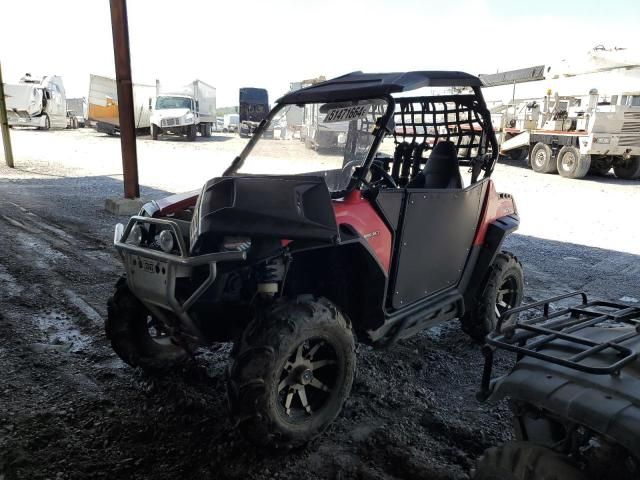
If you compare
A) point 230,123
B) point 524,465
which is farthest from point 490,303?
point 230,123

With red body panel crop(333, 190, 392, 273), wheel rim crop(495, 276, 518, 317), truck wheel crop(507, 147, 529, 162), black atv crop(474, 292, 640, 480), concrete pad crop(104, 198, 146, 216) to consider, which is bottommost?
concrete pad crop(104, 198, 146, 216)

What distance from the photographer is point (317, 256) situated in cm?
299

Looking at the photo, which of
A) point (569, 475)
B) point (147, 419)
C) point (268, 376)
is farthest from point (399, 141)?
point (569, 475)

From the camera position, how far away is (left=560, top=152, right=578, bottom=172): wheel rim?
15.2 m

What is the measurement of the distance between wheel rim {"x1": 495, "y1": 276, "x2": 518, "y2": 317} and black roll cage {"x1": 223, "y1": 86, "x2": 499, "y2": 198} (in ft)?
3.24

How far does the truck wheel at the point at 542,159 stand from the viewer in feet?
53.4

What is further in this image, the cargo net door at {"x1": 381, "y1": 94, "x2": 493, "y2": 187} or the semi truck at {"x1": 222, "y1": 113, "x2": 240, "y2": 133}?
the semi truck at {"x1": 222, "y1": 113, "x2": 240, "y2": 133}

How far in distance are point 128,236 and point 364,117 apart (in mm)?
1571

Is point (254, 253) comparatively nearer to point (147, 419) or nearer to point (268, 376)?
point (268, 376)

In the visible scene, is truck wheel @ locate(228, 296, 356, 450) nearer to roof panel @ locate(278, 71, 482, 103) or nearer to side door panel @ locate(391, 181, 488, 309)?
side door panel @ locate(391, 181, 488, 309)

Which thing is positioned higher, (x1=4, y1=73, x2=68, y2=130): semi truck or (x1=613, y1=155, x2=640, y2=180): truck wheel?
(x1=4, y1=73, x2=68, y2=130): semi truck

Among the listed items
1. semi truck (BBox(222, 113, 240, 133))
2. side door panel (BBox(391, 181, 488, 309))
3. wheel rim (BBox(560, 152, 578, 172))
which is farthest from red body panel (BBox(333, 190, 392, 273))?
semi truck (BBox(222, 113, 240, 133))

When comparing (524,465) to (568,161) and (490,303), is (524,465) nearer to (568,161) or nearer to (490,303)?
(490,303)

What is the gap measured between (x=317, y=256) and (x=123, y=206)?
246 inches
